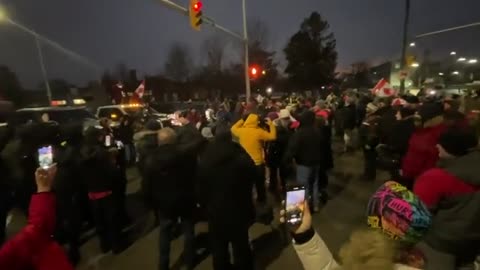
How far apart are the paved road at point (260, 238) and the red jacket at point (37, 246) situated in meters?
3.52

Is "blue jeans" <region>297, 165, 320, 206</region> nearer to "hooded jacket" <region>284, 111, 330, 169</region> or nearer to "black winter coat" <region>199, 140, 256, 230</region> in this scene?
"hooded jacket" <region>284, 111, 330, 169</region>

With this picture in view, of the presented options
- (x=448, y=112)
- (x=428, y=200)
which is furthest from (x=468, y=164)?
(x=448, y=112)

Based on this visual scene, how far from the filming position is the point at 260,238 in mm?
7191

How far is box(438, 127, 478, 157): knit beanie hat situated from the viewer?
3.67 meters

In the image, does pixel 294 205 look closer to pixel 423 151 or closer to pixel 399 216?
pixel 399 216

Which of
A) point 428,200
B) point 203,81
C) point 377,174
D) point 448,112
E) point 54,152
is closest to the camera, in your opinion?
point 428,200

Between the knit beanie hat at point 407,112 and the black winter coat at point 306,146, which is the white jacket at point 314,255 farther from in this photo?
the knit beanie hat at point 407,112

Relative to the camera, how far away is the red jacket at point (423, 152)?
5930 mm

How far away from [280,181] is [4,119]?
5.69 metres

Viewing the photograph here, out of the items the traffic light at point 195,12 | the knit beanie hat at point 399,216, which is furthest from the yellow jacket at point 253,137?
the traffic light at point 195,12

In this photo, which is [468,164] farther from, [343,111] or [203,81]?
[203,81]

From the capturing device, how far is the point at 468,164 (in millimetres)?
3439

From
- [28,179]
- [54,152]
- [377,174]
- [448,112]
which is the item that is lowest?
[377,174]

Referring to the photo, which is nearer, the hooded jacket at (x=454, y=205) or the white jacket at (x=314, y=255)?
the white jacket at (x=314, y=255)
